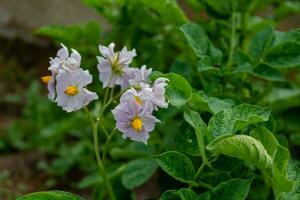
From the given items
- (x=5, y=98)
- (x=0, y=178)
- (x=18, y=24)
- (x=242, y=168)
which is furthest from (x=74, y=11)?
(x=242, y=168)

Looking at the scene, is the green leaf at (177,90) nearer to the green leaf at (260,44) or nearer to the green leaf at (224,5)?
the green leaf at (260,44)

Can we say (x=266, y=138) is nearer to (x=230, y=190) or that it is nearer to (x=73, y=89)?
(x=230, y=190)

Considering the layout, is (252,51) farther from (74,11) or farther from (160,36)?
(74,11)

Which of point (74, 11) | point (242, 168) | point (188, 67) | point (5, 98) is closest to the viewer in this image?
point (242, 168)

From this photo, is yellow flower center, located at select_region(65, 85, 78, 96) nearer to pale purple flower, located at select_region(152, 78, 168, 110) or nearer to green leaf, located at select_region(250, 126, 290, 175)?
pale purple flower, located at select_region(152, 78, 168, 110)

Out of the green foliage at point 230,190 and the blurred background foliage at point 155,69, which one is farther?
the blurred background foliage at point 155,69

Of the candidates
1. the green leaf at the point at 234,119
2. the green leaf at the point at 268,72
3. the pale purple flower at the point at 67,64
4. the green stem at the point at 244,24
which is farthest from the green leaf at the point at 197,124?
the green stem at the point at 244,24

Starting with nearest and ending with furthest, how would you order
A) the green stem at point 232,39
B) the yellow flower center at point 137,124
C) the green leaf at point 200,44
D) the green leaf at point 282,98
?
the yellow flower center at point 137,124 → the green leaf at point 200,44 → the green stem at point 232,39 → the green leaf at point 282,98
